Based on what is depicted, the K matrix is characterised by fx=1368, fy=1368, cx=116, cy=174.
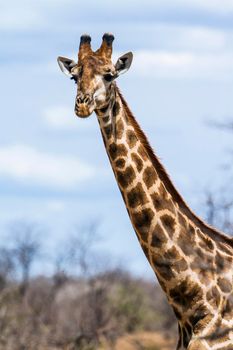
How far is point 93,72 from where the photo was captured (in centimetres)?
1152

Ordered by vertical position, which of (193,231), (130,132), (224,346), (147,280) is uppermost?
(130,132)

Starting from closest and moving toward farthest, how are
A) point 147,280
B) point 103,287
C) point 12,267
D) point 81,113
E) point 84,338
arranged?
1. point 81,113
2. point 84,338
3. point 103,287
4. point 12,267
5. point 147,280

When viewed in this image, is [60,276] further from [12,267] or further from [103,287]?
[12,267]

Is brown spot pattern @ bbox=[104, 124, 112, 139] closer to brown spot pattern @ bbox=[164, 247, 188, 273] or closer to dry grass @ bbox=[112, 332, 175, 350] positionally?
brown spot pattern @ bbox=[164, 247, 188, 273]

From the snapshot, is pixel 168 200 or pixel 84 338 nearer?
pixel 168 200

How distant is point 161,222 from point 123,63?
1475 millimetres

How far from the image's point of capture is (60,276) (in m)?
46.5

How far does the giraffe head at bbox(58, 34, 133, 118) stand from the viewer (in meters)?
11.2

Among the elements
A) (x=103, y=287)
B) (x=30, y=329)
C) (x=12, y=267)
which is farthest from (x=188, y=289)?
(x=12, y=267)

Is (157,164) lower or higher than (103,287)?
higher

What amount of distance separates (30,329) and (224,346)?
21.8 m

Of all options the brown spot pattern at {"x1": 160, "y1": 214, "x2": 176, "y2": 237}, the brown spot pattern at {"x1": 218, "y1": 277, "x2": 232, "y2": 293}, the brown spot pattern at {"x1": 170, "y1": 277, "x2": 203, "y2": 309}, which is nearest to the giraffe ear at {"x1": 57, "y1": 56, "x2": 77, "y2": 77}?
the brown spot pattern at {"x1": 160, "y1": 214, "x2": 176, "y2": 237}

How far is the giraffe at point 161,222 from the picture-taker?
1148cm

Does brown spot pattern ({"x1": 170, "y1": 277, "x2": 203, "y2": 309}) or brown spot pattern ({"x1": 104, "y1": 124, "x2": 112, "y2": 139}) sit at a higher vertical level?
brown spot pattern ({"x1": 104, "y1": 124, "x2": 112, "y2": 139})
